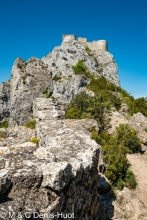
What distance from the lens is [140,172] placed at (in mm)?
12695

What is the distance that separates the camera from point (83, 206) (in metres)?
5.70

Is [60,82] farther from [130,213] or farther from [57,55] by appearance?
[130,213]

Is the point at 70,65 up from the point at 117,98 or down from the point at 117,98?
up

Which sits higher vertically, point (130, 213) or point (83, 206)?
point (83, 206)

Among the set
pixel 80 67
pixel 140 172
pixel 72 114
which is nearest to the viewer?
pixel 140 172

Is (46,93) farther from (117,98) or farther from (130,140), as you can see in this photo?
(130,140)

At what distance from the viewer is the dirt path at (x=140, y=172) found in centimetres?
1073

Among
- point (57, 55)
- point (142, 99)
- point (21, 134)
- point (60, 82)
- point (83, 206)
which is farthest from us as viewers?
point (57, 55)

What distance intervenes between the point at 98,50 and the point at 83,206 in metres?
52.9

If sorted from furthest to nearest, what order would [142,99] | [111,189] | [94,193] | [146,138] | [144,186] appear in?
[142,99] → [146,138] → [144,186] → [111,189] → [94,193]

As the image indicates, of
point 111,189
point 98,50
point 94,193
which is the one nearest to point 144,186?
point 111,189

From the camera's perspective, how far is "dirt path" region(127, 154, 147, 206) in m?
10.7

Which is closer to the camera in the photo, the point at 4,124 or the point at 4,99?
the point at 4,124

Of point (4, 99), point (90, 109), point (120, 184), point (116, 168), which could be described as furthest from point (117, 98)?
point (4, 99)
